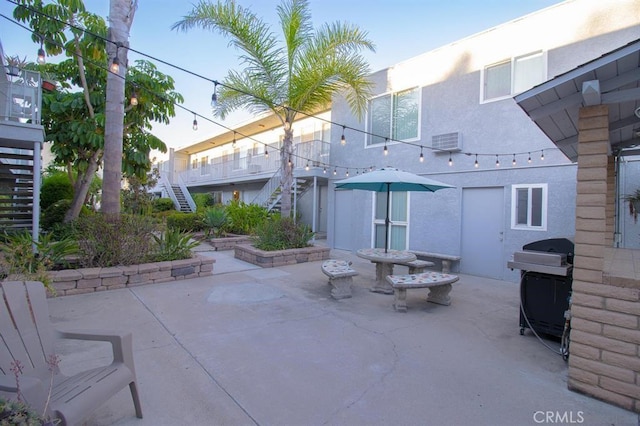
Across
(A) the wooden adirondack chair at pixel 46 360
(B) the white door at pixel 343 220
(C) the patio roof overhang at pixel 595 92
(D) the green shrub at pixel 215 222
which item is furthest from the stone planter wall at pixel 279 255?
(C) the patio roof overhang at pixel 595 92

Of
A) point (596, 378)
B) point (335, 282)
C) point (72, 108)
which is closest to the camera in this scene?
point (596, 378)

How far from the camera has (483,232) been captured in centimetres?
836

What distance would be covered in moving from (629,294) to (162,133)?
40.8ft

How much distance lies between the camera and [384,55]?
10.6 m

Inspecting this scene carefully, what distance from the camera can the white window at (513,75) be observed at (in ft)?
24.8

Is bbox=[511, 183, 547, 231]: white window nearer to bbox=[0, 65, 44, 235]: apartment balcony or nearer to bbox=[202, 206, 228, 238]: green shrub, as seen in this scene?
bbox=[202, 206, 228, 238]: green shrub

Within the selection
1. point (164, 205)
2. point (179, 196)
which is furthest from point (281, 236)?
point (179, 196)

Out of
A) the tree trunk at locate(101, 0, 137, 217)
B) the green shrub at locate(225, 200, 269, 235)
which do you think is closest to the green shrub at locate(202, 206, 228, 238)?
the green shrub at locate(225, 200, 269, 235)

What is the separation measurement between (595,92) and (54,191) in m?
15.4

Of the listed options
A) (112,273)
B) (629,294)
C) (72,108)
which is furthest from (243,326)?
(72,108)

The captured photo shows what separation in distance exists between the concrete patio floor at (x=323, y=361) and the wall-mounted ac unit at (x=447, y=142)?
4.39 metres

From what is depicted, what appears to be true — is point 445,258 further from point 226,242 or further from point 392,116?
point 226,242

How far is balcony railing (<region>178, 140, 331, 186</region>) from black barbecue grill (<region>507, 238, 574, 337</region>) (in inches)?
324

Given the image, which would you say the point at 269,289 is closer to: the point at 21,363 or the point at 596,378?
the point at 21,363
